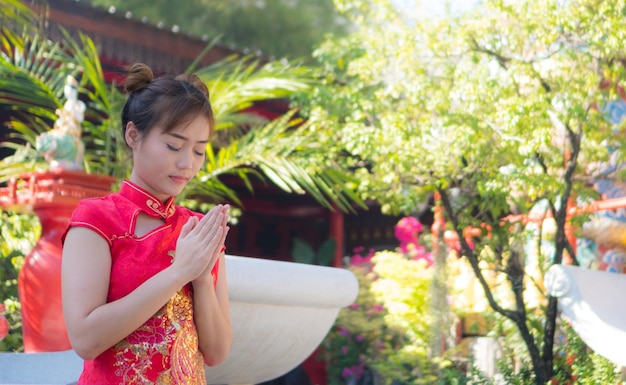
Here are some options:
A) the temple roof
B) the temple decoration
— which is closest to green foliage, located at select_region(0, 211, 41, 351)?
the temple decoration

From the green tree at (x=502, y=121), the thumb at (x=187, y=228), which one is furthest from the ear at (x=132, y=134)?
the green tree at (x=502, y=121)

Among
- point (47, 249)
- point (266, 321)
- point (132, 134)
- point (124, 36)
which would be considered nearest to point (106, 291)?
point (132, 134)

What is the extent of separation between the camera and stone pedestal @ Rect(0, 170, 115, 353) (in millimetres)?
3889

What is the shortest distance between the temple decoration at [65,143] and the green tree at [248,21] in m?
12.3

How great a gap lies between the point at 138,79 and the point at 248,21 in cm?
1628

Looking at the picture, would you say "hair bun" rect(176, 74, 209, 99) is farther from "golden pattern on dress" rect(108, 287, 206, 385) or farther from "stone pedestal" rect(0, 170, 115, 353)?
"stone pedestal" rect(0, 170, 115, 353)

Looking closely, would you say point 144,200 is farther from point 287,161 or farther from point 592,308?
point 287,161

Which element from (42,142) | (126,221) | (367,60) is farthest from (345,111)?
(126,221)

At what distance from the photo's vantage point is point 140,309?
148 centimetres

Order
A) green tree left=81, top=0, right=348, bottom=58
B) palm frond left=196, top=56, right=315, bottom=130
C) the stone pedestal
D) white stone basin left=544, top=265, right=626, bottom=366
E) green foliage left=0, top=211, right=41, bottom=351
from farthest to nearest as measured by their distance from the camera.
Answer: green tree left=81, top=0, right=348, bottom=58, palm frond left=196, top=56, right=315, bottom=130, green foliage left=0, top=211, right=41, bottom=351, the stone pedestal, white stone basin left=544, top=265, right=626, bottom=366

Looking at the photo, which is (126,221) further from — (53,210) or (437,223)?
(437,223)

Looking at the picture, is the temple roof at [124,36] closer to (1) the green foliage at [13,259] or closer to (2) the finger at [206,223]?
(1) the green foliage at [13,259]

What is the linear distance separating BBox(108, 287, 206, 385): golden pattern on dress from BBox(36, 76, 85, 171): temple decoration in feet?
9.12

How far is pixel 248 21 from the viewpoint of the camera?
694 inches
